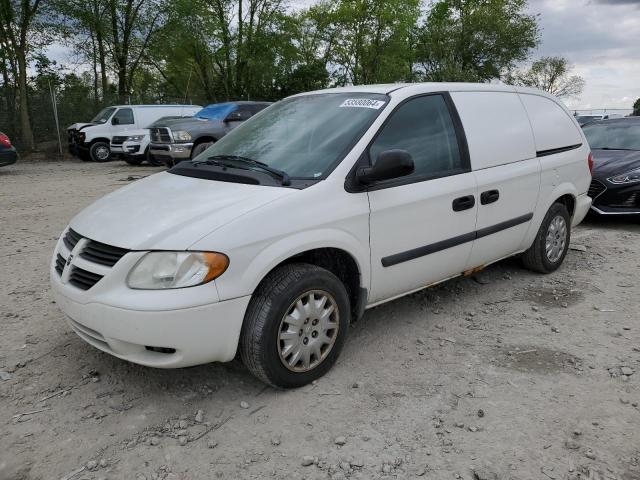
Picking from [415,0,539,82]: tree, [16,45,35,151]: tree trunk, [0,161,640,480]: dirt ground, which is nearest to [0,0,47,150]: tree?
[16,45,35,151]: tree trunk

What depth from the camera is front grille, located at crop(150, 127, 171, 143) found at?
44.1 feet

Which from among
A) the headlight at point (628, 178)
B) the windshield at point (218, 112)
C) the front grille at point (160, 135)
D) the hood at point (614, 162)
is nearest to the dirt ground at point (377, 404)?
the headlight at point (628, 178)

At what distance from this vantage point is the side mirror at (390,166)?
3.10 m

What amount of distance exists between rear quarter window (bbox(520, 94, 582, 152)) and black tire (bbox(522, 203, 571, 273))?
1.92ft

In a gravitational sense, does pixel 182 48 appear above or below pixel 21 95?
above

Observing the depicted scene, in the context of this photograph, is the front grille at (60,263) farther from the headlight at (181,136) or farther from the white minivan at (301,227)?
the headlight at (181,136)

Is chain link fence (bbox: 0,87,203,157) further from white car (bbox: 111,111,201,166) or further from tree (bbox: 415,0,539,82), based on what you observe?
tree (bbox: 415,0,539,82)

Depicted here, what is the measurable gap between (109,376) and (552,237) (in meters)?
3.91

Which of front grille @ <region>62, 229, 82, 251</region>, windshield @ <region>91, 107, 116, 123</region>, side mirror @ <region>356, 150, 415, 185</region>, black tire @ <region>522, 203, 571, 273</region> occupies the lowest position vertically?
black tire @ <region>522, 203, 571, 273</region>

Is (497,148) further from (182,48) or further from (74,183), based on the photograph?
(182,48)

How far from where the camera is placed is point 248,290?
2.78m

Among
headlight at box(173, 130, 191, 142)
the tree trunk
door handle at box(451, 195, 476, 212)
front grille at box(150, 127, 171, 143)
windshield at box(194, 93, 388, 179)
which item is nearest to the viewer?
windshield at box(194, 93, 388, 179)

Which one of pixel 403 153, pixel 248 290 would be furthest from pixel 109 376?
pixel 403 153

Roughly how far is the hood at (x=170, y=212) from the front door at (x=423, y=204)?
2.28 ft
